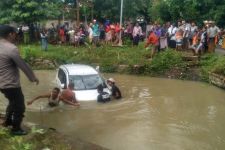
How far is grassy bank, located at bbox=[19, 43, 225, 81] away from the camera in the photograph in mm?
21781

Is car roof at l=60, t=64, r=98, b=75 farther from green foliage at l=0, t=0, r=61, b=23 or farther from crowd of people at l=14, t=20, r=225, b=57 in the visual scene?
green foliage at l=0, t=0, r=61, b=23

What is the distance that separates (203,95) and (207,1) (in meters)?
13.2

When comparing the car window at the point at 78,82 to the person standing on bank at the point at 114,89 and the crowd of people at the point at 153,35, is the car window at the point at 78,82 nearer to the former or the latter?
the person standing on bank at the point at 114,89

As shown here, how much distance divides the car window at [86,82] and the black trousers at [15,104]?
26.1ft

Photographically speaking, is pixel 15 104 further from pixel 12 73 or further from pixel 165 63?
pixel 165 63

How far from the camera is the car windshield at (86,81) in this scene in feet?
50.3

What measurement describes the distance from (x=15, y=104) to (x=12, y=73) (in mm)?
523

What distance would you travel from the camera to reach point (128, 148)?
10.6 metres

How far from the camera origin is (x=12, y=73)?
277 inches

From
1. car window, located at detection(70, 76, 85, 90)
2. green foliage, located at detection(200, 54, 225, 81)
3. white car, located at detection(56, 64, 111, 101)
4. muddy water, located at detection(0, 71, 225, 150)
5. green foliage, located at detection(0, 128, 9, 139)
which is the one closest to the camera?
green foliage, located at detection(0, 128, 9, 139)

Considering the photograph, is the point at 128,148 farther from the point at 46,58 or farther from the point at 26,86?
the point at 46,58

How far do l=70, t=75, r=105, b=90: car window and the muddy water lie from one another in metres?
0.84

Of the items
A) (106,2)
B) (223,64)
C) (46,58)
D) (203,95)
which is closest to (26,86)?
(46,58)

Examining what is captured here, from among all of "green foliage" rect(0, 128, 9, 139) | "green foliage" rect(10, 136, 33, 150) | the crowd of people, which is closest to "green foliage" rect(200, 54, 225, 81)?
the crowd of people
